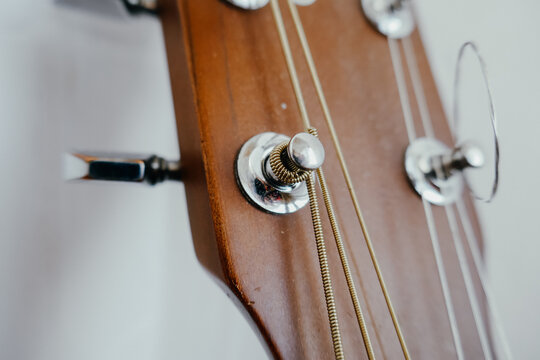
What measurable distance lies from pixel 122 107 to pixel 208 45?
0.36 meters

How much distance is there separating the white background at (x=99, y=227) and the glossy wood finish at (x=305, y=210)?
0.72ft

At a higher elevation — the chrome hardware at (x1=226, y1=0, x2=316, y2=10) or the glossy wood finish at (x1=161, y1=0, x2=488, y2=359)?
the chrome hardware at (x1=226, y1=0, x2=316, y2=10)

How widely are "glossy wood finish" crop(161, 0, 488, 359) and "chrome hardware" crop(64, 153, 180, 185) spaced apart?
0.13 feet

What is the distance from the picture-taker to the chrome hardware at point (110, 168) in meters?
0.41

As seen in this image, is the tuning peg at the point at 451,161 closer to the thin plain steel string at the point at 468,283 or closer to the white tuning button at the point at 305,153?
the thin plain steel string at the point at 468,283

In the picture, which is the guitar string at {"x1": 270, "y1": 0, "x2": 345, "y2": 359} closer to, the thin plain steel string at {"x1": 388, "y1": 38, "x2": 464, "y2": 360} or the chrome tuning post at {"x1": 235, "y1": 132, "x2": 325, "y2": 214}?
the chrome tuning post at {"x1": 235, "y1": 132, "x2": 325, "y2": 214}

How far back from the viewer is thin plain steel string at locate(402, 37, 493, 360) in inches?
19.9

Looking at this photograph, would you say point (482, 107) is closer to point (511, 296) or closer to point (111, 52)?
point (511, 296)

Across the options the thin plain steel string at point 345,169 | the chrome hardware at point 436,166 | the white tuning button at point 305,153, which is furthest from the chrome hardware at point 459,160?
the white tuning button at point 305,153

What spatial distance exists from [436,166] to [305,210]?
0.23m

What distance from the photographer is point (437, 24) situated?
3.19 ft

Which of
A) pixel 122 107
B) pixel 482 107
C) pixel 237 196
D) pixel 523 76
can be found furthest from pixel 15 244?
pixel 523 76

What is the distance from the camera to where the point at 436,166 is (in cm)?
52

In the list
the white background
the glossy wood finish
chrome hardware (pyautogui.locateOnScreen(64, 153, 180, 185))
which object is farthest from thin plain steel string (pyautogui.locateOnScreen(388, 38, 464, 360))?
chrome hardware (pyautogui.locateOnScreen(64, 153, 180, 185))
